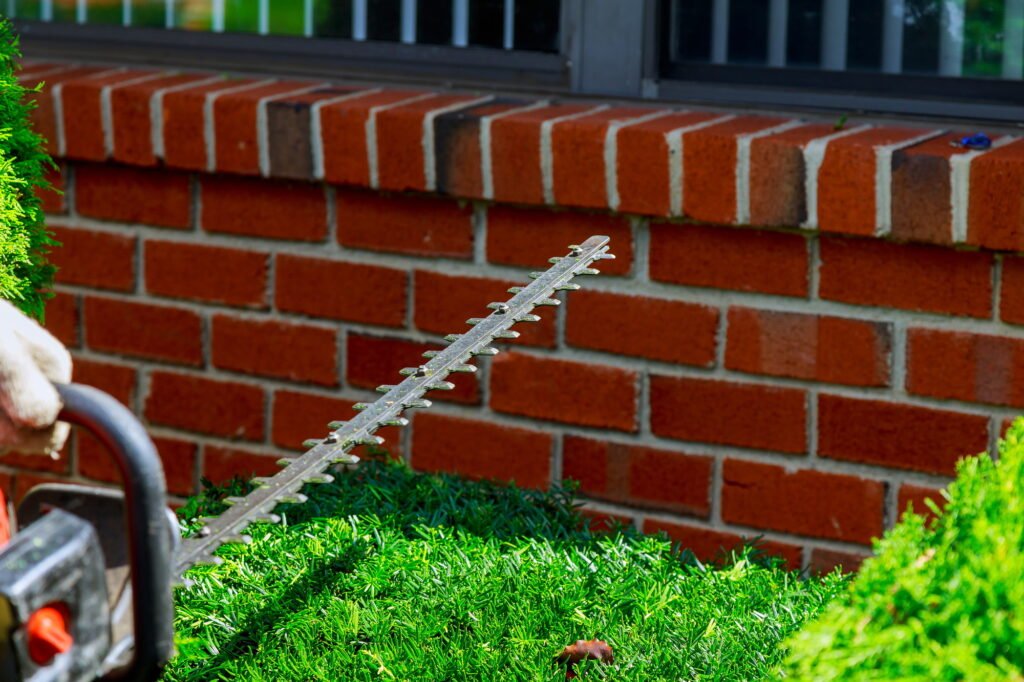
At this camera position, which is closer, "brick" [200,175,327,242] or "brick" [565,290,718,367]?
"brick" [565,290,718,367]

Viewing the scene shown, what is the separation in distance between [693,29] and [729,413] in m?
0.84

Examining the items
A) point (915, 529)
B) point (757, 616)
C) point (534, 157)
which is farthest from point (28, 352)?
point (534, 157)

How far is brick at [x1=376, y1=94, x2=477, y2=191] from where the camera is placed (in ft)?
10.0

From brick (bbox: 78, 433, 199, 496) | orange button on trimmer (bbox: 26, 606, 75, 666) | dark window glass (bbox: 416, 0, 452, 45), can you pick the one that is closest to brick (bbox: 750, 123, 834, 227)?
dark window glass (bbox: 416, 0, 452, 45)

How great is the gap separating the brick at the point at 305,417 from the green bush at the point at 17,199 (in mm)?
1006

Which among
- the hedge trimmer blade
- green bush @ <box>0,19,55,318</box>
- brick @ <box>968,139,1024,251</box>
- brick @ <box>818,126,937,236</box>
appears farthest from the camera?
brick @ <box>818,126,937,236</box>

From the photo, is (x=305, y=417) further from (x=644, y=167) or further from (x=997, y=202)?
(x=997, y=202)

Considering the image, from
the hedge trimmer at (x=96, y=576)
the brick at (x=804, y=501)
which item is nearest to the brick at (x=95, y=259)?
the brick at (x=804, y=501)

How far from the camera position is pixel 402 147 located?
308 cm

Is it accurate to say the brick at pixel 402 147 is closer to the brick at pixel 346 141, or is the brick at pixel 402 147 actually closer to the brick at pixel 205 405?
the brick at pixel 346 141

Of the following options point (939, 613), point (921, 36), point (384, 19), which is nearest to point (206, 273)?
point (384, 19)

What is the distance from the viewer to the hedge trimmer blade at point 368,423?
163 centimetres

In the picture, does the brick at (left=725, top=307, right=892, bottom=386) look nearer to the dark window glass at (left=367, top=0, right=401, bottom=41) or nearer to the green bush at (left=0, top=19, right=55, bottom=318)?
the dark window glass at (left=367, top=0, right=401, bottom=41)

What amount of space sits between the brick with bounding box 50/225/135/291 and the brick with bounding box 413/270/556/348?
751mm
